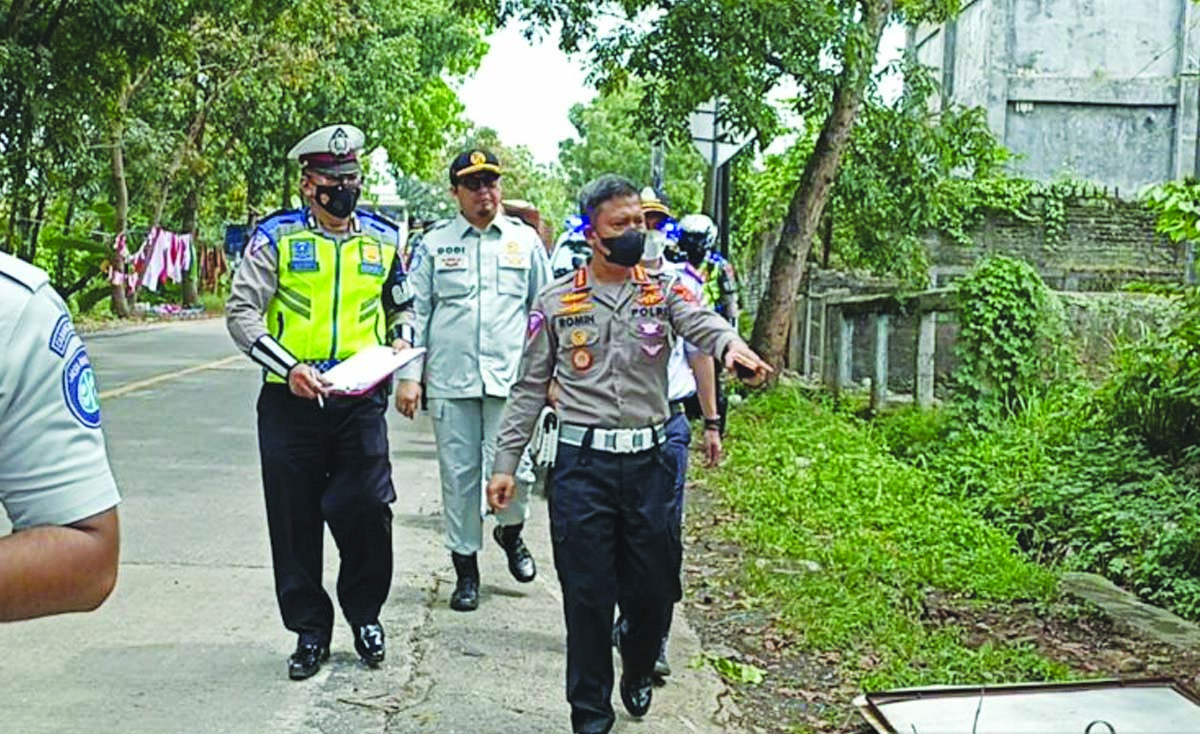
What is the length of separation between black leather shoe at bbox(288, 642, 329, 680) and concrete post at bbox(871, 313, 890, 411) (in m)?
9.22

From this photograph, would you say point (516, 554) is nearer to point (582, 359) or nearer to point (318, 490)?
point (318, 490)

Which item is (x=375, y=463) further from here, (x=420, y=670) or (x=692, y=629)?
(x=692, y=629)

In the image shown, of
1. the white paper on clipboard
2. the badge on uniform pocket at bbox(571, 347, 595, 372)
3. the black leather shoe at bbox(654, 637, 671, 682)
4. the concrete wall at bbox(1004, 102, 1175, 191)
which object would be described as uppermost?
the concrete wall at bbox(1004, 102, 1175, 191)

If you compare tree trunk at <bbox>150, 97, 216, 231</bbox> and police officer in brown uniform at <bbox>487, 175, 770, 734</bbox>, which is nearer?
police officer in brown uniform at <bbox>487, 175, 770, 734</bbox>

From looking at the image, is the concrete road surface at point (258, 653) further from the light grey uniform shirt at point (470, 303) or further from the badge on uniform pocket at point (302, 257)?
the badge on uniform pocket at point (302, 257)

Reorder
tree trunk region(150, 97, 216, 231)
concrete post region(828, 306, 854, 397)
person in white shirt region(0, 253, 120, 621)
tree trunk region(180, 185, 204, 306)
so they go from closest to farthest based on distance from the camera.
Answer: person in white shirt region(0, 253, 120, 621) < concrete post region(828, 306, 854, 397) < tree trunk region(150, 97, 216, 231) < tree trunk region(180, 185, 204, 306)

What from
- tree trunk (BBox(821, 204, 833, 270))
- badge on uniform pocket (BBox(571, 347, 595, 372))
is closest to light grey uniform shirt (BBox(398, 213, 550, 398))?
badge on uniform pocket (BBox(571, 347, 595, 372))

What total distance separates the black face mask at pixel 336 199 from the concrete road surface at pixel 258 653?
1.64m

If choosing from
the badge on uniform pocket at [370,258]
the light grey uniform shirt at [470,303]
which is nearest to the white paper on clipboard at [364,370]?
the badge on uniform pocket at [370,258]

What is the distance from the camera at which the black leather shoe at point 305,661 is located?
5508 mm

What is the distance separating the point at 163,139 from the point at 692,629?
26.4m

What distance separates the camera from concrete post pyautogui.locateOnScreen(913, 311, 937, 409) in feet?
43.2

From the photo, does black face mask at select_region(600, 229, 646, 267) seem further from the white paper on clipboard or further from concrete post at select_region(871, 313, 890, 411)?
concrete post at select_region(871, 313, 890, 411)

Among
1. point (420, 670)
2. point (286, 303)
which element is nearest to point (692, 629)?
point (420, 670)
